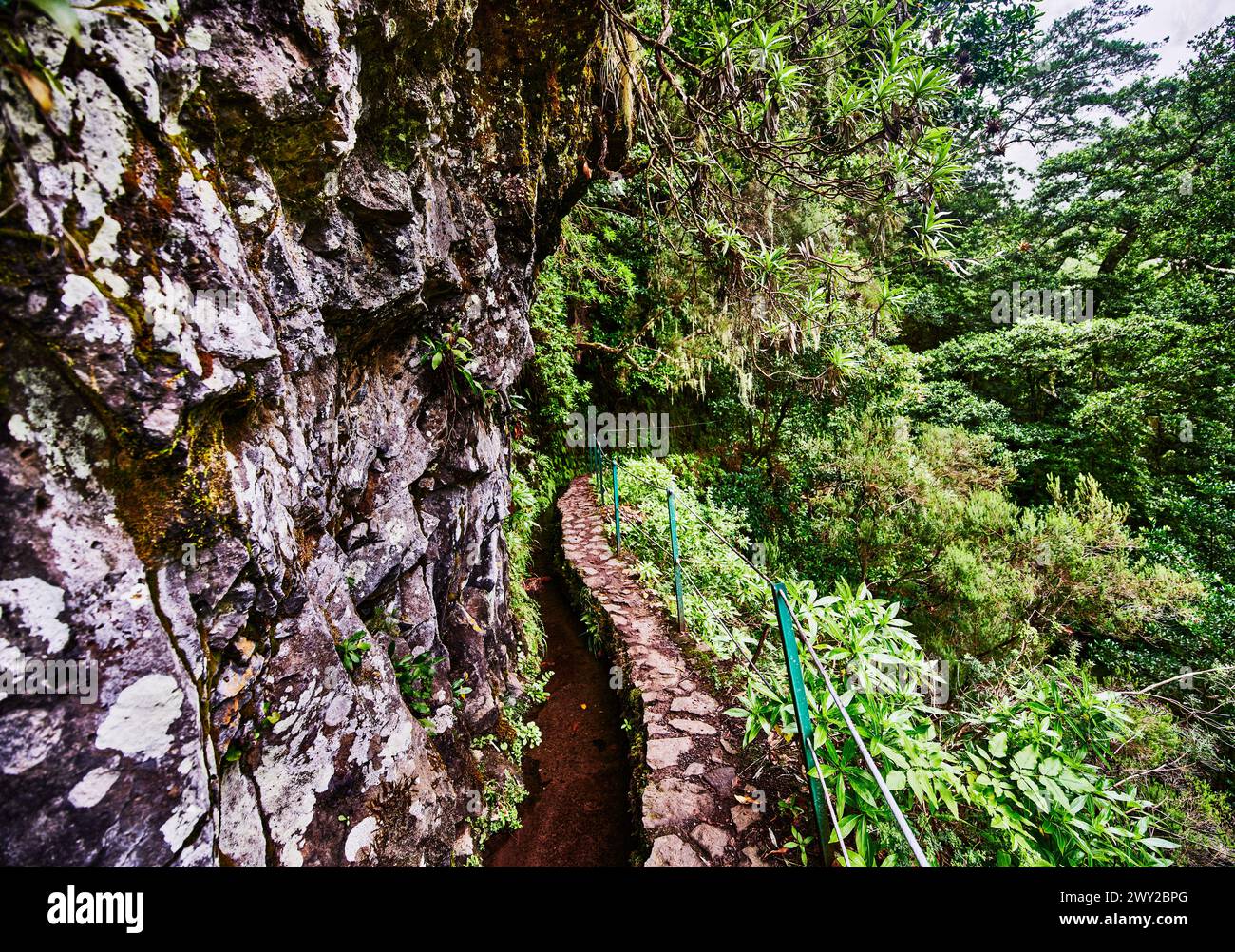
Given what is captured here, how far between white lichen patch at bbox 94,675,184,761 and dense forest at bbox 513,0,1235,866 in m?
2.53

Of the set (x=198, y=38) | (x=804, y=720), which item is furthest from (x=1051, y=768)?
(x=198, y=38)

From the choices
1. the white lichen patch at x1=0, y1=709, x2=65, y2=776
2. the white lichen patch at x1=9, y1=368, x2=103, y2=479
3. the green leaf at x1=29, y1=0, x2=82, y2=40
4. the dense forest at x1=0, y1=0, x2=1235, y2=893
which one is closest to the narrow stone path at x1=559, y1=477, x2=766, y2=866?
the dense forest at x1=0, y1=0, x2=1235, y2=893

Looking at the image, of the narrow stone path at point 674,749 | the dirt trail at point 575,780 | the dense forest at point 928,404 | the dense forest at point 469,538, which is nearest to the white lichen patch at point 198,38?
the dense forest at point 469,538

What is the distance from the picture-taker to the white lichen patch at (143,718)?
1468 millimetres

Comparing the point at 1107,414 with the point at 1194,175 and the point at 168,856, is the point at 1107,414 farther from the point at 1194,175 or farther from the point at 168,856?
the point at 168,856

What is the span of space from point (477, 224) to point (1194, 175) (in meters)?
16.2

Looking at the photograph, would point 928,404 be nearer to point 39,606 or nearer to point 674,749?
point 674,749

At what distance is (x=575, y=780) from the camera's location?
3.99m

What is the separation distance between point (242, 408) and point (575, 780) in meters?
3.54

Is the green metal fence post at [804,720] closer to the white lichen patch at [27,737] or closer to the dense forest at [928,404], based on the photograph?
the dense forest at [928,404]

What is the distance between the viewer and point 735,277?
4.56 metres
